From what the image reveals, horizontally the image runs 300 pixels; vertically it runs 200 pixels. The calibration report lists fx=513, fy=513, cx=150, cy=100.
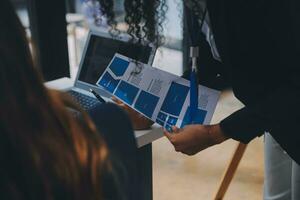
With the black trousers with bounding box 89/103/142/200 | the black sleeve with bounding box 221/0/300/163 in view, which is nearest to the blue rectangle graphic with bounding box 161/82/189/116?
the black sleeve with bounding box 221/0/300/163

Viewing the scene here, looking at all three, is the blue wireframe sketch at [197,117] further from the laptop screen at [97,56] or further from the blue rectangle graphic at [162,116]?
the laptop screen at [97,56]

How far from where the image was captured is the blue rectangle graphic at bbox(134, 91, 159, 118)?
131cm

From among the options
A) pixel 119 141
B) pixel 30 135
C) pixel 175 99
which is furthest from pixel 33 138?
pixel 175 99

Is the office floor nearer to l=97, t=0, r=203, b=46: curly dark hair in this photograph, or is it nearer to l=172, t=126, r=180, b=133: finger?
l=172, t=126, r=180, b=133: finger

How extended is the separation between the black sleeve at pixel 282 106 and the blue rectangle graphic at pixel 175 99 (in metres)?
0.12

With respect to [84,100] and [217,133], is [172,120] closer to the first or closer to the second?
[217,133]

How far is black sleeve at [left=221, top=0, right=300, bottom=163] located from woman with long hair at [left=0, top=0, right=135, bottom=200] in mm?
644

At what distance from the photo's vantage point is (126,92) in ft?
4.39

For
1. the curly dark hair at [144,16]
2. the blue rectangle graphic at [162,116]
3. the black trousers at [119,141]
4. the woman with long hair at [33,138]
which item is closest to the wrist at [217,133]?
the blue rectangle graphic at [162,116]

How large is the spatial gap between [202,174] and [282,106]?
4.84ft

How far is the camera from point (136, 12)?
118 centimetres

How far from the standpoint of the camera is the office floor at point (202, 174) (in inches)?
95.5

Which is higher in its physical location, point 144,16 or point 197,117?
point 144,16

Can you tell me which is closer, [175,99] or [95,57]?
[175,99]
